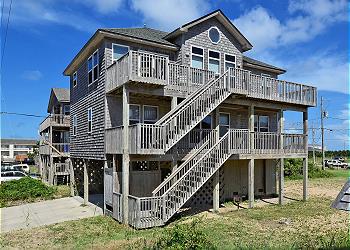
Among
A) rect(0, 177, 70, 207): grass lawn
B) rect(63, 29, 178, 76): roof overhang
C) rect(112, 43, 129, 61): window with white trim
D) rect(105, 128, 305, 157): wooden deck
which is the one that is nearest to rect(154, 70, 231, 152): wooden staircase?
rect(105, 128, 305, 157): wooden deck

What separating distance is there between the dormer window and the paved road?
11066 millimetres

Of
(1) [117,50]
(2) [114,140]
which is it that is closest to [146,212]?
(2) [114,140]

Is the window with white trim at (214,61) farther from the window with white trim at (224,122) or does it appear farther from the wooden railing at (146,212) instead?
the wooden railing at (146,212)

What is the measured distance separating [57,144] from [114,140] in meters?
18.7

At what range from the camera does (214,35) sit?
18.2 m

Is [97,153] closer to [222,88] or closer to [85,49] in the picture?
[85,49]

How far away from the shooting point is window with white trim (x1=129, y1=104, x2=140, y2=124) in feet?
51.3

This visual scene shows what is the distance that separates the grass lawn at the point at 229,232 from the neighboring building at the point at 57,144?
54.3 ft

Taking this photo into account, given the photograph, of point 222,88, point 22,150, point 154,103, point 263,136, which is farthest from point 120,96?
point 22,150

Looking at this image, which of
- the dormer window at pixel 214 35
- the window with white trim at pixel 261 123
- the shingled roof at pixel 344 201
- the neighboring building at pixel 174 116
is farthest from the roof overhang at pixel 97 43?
the shingled roof at pixel 344 201

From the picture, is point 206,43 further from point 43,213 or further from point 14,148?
point 14,148

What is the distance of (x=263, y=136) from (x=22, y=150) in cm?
9273

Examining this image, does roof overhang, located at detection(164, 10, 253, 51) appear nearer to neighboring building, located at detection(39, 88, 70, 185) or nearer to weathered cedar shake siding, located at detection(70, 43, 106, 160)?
weathered cedar shake siding, located at detection(70, 43, 106, 160)

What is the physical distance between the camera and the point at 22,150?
95.2 metres
